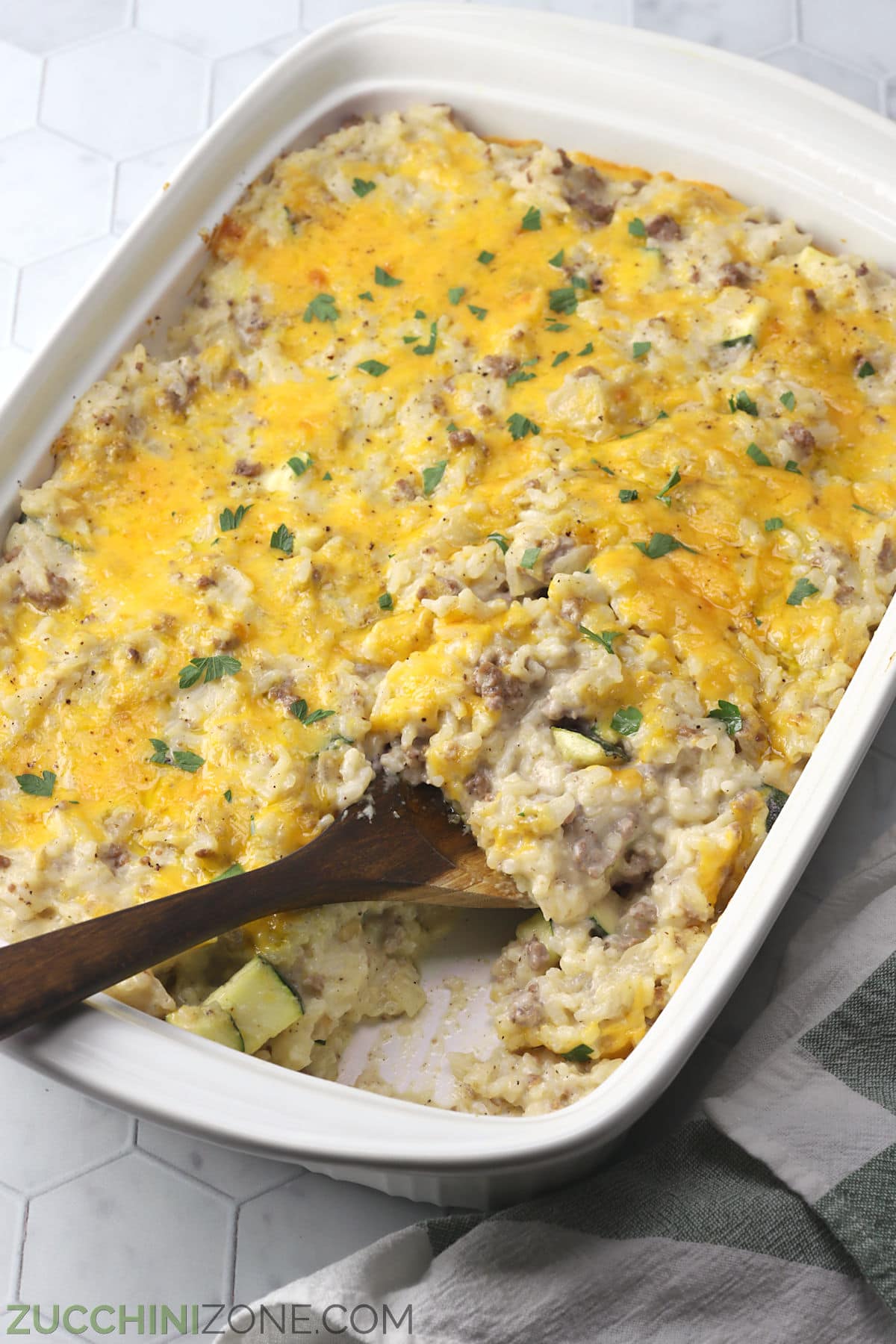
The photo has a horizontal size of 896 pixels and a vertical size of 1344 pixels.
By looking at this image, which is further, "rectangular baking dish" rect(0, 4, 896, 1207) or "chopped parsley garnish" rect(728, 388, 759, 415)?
"chopped parsley garnish" rect(728, 388, 759, 415)

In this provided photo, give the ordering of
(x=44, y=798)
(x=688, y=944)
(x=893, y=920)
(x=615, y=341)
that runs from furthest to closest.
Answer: (x=615, y=341) < (x=893, y=920) < (x=44, y=798) < (x=688, y=944)

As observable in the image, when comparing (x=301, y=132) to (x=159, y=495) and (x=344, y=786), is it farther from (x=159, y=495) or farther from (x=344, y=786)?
(x=344, y=786)

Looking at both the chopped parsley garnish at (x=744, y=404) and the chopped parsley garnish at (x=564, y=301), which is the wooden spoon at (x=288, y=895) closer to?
the chopped parsley garnish at (x=744, y=404)

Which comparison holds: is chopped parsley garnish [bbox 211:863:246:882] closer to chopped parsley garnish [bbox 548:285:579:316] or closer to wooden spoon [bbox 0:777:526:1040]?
wooden spoon [bbox 0:777:526:1040]

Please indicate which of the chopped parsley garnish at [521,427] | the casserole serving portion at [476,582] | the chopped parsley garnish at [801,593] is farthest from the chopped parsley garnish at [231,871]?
the chopped parsley garnish at [801,593]

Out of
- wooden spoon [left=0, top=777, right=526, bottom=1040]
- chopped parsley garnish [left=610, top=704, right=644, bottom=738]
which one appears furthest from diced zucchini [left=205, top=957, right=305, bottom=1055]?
chopped parsley garnish [left=610, top=704, right=644, bottom=738]

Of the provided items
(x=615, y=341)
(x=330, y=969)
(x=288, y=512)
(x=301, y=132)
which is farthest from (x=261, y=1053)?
(x=301, y=132)
